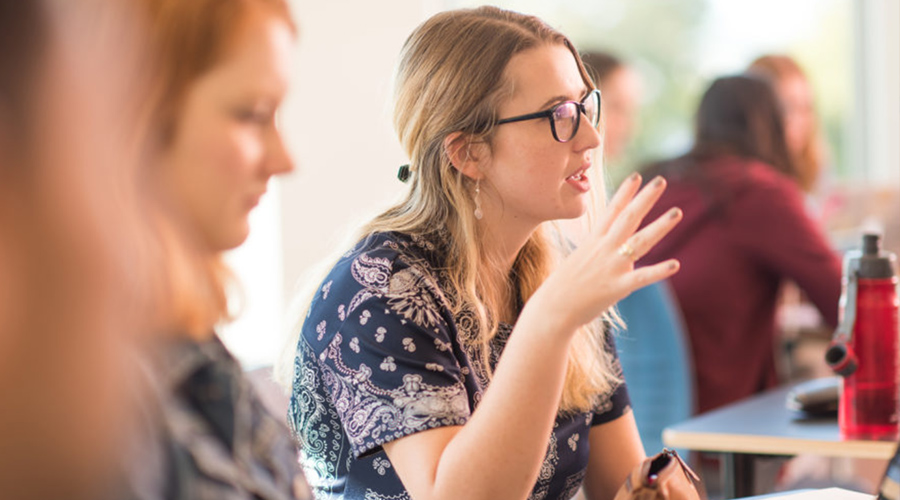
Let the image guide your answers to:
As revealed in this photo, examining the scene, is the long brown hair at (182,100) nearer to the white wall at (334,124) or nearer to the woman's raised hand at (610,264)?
the woman's raised hand at (610,264)

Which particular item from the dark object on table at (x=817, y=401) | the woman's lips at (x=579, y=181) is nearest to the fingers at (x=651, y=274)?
the woman's lips at (x=579, y=181)

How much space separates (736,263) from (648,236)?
1588 mm

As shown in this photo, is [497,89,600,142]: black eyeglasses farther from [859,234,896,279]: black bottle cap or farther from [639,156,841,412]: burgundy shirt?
[639,156,841,412]: burgundy shirt

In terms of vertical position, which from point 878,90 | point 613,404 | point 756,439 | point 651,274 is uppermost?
point 878,90

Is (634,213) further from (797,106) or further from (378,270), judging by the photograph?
(797,106)


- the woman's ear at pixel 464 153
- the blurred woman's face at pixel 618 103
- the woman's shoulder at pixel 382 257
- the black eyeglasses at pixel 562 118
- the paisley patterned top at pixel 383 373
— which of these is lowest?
the paisley patterned top at pixel 383 373

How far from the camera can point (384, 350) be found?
1241 millimetres

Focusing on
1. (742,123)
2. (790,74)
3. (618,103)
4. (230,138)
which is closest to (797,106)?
(790,74)

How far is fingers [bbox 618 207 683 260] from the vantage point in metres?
1.03

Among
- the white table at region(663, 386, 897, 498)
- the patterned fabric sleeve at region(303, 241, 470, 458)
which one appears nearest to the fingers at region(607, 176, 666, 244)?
the patterned fabric sleeve at region(303, 241, 470, 458)

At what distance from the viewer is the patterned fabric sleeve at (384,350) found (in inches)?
47.8

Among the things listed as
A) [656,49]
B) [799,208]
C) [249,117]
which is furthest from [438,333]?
[656,49]

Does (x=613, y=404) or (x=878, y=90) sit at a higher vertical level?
(x=878, y=90)

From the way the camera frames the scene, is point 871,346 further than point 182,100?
Yes
